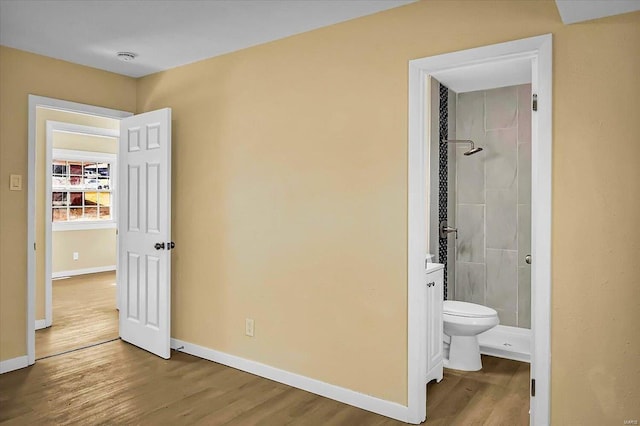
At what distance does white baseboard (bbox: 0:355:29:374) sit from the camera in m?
3.52

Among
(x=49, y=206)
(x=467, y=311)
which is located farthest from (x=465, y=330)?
(x=49, y=206)

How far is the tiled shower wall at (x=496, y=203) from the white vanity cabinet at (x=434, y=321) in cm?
137

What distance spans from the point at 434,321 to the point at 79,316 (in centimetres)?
400

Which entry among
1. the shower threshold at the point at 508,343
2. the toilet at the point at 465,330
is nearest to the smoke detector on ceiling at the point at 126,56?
the toilet at the point at 465,330

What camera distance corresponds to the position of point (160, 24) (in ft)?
10.0

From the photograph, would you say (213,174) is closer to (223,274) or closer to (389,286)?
(223,274)

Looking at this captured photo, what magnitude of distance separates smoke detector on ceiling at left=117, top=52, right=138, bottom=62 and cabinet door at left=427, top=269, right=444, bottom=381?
287cm

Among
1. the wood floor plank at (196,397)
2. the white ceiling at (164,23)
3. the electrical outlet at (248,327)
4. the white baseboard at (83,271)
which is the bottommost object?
the wood floor plank at (196,397)

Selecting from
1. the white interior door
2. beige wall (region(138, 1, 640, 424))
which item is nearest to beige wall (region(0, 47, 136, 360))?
the white interior door

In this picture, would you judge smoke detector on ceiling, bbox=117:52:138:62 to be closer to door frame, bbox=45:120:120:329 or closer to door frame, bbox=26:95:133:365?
door frame, bbox=26:95:133:365

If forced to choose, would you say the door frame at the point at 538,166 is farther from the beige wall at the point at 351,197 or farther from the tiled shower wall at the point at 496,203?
the tiled shower wall at the point at 496,203

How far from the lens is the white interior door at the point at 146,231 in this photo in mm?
3834

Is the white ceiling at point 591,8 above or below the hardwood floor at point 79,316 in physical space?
above

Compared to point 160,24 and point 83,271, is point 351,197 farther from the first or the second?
point 83,271
